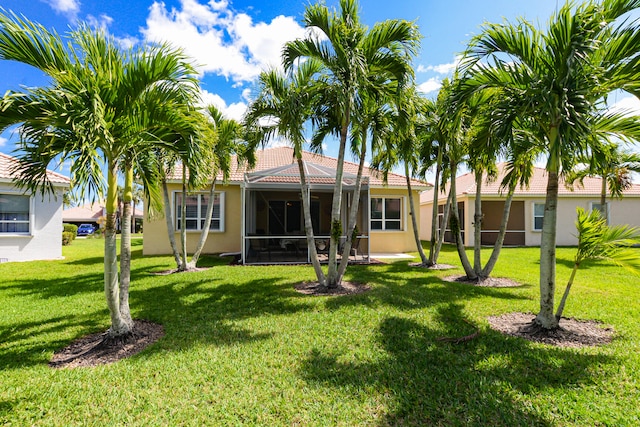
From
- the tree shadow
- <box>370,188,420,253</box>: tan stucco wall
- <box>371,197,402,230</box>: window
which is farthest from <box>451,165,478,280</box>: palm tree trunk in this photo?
<box>371,197,402,230</box>: window

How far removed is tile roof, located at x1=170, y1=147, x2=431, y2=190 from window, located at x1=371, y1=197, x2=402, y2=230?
3.36ft

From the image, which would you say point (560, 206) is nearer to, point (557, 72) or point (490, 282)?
point (490, 282)

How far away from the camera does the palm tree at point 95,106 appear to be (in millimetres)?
3693

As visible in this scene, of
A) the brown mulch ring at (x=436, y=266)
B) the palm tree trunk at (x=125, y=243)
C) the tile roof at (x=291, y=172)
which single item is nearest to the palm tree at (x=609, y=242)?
the brown mulch ring at (x=436, y=266)

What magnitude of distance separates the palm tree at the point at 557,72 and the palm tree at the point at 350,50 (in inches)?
77.6

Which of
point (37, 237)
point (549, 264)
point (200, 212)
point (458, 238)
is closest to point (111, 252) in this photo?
point (549, 264)

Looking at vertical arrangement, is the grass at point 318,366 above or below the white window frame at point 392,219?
below

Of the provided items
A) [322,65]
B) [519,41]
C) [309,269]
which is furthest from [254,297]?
[519,41]

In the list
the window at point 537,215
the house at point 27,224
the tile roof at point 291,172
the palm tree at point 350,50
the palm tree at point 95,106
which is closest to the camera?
the palm tree at point 95,106

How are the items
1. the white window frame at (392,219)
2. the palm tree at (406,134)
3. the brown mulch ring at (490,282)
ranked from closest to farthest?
the palm tree at (406,134), the brown mulch ring at (490,282), the white window frame at (392,219)

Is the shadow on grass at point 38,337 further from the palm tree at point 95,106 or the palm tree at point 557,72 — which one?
the palm tree at point 557,72

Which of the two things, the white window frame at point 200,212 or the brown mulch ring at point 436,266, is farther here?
the white window frame at point 200,212

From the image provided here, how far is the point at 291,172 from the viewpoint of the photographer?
44.2 ft

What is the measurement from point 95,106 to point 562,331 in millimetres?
7595
